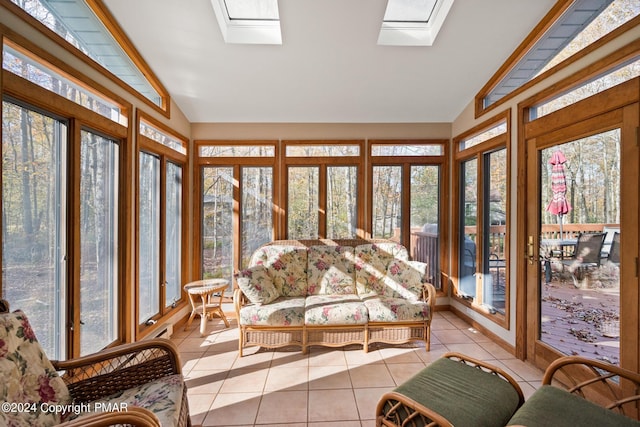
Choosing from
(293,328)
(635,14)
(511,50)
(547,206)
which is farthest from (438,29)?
(293,328)

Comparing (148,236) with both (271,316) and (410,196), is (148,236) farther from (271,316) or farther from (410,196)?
(410,196)

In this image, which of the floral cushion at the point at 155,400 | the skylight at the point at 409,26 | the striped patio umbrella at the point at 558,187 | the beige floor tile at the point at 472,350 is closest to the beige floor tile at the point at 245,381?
the floral cushion at the point at 155,400

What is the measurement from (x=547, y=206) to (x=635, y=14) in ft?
4.57

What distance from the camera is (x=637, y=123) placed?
1842 mm

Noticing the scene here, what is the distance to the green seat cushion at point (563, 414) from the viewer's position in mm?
1345

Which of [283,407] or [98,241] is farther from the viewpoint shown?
[98,241]

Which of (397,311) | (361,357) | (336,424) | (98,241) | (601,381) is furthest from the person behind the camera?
(397,311)

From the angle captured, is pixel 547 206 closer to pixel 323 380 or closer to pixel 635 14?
pixel 635 14

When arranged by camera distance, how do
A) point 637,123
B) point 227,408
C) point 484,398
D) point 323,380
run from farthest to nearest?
1. point 323,380
2. point 227,408
3. point 637,123
4. point 484,398

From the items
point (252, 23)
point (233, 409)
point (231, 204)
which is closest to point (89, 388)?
point (233, 409)

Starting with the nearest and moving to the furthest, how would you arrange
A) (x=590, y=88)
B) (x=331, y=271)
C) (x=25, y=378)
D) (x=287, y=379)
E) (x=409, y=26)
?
(x=25, y=378) → (x=590, y=88) → (x=287, y=379) → (x=409, y=26) → (x=331, y=271)

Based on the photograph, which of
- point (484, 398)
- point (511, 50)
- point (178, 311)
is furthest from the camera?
point (178, 311)

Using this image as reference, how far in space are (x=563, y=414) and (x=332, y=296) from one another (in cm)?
219

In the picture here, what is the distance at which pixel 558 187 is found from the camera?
2.46 metres
